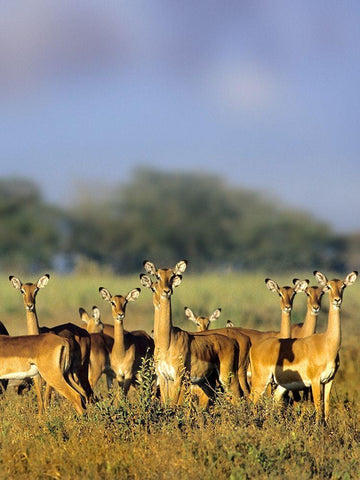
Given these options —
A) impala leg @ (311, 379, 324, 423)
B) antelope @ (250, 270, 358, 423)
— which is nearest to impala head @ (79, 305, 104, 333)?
antelope @ (250, 270, 358, 423)

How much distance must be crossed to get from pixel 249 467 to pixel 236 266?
31.1 metres

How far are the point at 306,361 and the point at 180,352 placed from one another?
1500 millimetres

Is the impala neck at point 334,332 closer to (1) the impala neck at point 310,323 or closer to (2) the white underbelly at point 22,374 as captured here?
(1) the impala neck at point 310,323

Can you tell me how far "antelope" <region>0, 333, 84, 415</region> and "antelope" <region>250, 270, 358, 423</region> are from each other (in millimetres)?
2264

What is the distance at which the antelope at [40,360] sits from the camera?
11174mm

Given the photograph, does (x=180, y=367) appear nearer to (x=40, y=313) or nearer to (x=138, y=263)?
(x=40, y=313)

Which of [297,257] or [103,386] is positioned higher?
[297,257]

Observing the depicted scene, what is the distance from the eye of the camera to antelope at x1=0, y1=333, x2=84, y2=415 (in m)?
11.2

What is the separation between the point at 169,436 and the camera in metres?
8.68

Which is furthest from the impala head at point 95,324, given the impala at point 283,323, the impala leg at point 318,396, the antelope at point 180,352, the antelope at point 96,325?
the impala leg at point 318,396

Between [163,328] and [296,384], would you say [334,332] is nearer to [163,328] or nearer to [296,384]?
[296,384]

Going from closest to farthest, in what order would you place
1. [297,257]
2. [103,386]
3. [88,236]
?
[103,386]
[297,257]
[88,236]

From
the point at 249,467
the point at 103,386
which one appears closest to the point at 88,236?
the point at 103,386

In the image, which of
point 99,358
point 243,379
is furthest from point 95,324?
point 243,379
